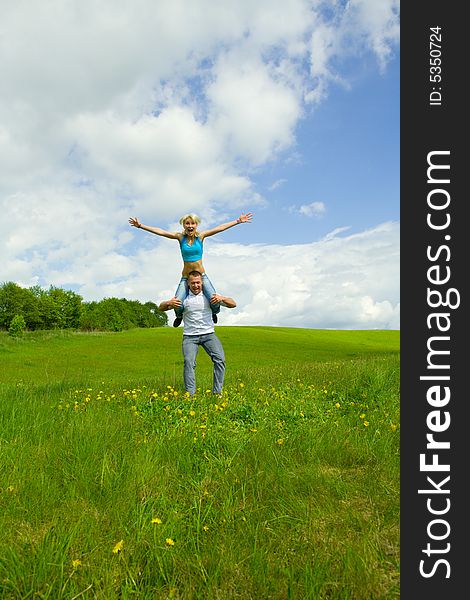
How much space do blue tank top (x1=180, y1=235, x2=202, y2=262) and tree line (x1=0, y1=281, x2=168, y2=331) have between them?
91146 mm

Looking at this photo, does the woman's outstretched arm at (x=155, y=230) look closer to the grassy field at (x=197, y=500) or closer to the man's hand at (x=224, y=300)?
the man's hand at (x=224, y=300)

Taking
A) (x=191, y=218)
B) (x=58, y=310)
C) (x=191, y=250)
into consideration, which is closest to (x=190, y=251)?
(x=191, y=250)

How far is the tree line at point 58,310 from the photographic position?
98.4 meters

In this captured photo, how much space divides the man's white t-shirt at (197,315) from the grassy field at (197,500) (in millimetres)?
1322

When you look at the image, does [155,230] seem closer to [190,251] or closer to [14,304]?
[190,251]

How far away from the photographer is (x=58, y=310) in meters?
105

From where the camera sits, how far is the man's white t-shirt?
8969mm

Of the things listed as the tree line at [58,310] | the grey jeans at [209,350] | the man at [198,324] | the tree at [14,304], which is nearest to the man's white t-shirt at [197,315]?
the man at [198,324]

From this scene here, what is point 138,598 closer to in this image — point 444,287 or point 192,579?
point 192,579

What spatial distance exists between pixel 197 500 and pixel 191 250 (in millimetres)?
5433

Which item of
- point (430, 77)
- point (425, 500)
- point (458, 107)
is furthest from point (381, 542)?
point (430, 77)

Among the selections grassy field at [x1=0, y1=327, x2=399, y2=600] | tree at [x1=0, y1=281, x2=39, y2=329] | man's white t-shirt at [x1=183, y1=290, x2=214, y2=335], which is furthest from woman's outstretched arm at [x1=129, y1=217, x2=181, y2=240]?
tree at [x1=0, y1=281, x2=39, y2=329]

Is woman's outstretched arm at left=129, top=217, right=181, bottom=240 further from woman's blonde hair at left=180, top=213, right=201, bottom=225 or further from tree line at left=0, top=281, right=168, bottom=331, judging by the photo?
tree line at left=0, top=281, right=168, bottom=331

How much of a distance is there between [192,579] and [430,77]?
12.5 feet
